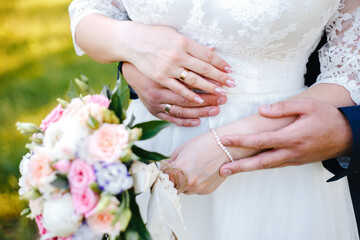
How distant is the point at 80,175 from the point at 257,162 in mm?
637

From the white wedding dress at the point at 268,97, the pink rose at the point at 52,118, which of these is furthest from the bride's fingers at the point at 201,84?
the pink rose at the point at 52,118

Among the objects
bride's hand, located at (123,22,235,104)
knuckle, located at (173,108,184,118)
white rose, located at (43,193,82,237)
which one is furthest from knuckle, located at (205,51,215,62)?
white rose, located at (43,193,82,237)

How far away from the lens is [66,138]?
957 millimetres

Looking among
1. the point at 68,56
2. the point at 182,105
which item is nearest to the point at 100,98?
the point at 182,105

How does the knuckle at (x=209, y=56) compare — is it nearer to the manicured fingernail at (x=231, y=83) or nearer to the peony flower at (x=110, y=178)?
the manicured fingernail at (x=231, y=83)

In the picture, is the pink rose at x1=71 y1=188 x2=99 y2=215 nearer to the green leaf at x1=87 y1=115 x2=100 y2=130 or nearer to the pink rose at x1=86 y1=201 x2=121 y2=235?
the pink rose at x1=86 y1=201 x2=121 y2=235

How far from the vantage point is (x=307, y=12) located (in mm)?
1312

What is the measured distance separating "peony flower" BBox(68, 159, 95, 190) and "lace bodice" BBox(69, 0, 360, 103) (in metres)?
0.67

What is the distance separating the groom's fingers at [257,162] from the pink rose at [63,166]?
0.57m

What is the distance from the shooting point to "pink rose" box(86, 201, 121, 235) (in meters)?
0.94

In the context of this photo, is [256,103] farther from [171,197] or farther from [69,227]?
[69,227]

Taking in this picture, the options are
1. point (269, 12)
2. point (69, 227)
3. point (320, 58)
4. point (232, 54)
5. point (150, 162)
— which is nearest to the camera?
point (69, 227)

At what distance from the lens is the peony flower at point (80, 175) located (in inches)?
36.6

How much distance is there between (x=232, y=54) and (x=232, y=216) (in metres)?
0.60
